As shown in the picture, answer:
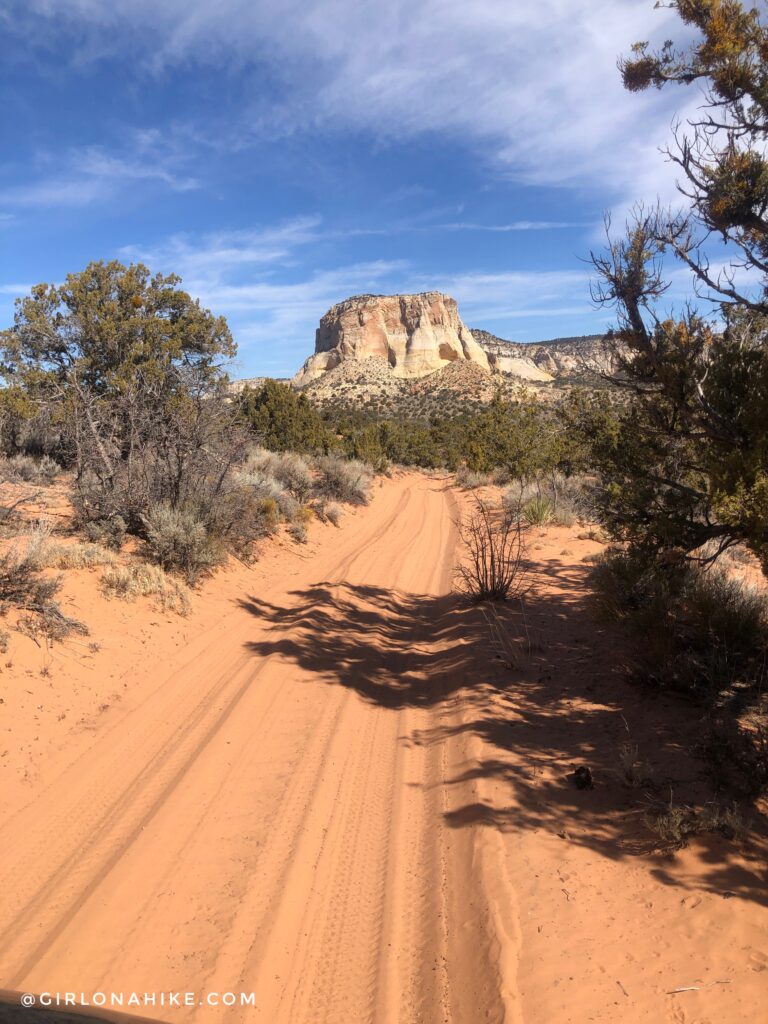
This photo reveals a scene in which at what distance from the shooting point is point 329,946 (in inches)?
131

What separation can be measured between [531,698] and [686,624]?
6.27 feet

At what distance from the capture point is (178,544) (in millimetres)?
9781

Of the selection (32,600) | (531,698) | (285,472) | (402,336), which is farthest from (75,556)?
(402,336)

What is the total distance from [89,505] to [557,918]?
9.70 meters

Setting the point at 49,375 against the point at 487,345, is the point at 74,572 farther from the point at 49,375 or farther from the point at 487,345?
the point at 487,345

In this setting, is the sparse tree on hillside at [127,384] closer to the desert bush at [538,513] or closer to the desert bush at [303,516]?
the desert bush at [303,516]

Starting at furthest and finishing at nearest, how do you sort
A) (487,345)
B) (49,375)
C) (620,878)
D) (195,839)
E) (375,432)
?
(487,345) < (375,432) < (49,375) < (195,839) < (620,878)

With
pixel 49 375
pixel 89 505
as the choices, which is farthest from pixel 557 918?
pixel 49 375

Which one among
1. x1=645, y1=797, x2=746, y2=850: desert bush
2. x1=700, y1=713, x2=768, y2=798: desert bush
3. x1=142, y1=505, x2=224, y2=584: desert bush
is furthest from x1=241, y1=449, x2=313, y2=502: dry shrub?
x1=645, y1=797, x2=746, y2=850: desert bush

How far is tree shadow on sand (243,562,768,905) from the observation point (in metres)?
4.03

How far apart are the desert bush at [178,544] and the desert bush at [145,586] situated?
2.03 feet

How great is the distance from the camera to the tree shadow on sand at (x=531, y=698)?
403 cm

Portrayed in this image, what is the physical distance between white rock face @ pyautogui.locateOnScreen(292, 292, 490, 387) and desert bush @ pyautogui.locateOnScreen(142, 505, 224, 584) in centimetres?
8653

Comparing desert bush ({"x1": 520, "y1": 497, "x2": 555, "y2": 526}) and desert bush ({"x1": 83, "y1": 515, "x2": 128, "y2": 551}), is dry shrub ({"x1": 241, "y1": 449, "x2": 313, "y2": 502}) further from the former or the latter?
desert bush ({"x1": 83, "y1": 515, "x2": 128, "y2": 551})
